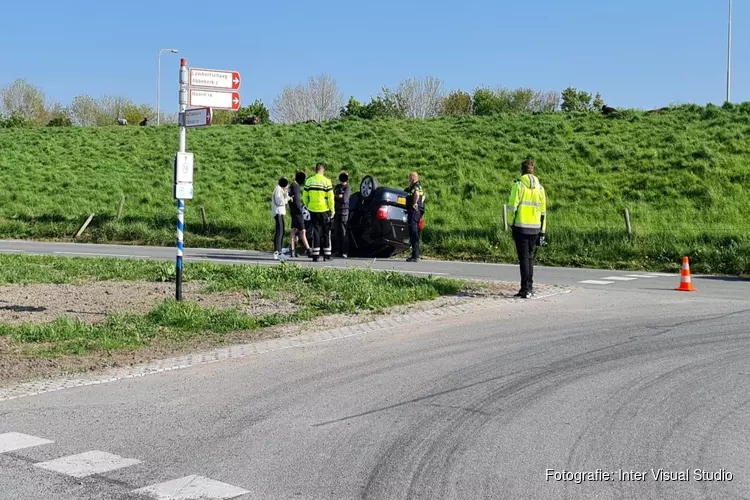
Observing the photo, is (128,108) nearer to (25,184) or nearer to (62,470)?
(25,184)

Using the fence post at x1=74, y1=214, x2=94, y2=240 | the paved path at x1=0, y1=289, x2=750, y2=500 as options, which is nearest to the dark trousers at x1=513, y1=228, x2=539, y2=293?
the paved path at x1=0, y1=289, x2=750, y2=500

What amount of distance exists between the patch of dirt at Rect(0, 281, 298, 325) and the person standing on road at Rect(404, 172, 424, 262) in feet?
22.4

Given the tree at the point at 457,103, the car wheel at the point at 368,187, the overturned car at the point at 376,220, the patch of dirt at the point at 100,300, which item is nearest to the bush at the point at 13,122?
the tree at the point at 457,103

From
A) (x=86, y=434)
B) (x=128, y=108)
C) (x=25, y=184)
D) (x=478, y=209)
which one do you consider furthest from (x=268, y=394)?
(x=128, y=108)

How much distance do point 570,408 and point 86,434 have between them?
3671 millimetres

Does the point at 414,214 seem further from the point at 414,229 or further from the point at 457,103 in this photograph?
the point at 457,103

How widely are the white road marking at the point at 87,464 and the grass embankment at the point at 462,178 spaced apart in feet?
53.5

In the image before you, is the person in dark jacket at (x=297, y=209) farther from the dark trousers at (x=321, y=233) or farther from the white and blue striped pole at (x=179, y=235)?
the white and blue striped pole at (x=179, y=235)

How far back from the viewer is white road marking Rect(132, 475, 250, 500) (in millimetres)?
5090

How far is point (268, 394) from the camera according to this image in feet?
25.0

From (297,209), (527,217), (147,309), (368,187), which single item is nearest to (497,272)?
(368,187)

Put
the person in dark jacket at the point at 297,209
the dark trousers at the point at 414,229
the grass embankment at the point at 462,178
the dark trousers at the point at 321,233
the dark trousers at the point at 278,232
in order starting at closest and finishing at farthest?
1. the dark trousers at the point at 321,233
2. the person in dark jacket at the point at 297,209
3. the dark trousers at the point at 414,229
4. the dark trousers at the point at 278,232
5. the grass embankment at the point at 462,178

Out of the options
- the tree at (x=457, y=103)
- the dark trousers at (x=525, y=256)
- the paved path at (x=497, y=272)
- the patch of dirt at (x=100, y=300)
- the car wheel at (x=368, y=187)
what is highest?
the tree at (x=457, y=103)

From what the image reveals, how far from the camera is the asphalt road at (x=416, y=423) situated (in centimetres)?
531
